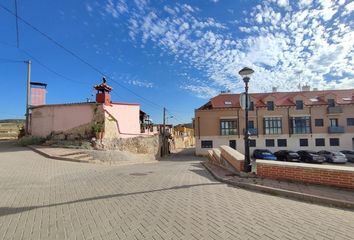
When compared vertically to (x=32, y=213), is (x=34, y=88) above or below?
above

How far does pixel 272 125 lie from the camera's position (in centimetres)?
4175

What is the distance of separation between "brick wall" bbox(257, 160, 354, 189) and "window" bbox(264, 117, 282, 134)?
34173 millimetres

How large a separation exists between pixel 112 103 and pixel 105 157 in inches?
230

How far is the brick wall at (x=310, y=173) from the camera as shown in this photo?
696 cm

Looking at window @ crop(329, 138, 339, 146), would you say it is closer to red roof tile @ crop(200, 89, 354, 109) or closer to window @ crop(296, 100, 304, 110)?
red roof tile @ crop(200, 89, 354, 109)

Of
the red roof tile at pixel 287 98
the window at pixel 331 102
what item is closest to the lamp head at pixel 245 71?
the red roof tile at pixel 287 98

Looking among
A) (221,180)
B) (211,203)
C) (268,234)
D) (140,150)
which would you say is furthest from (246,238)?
(140,150)

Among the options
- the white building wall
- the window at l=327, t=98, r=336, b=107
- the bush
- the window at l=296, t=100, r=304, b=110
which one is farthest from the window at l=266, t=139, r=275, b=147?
the bush

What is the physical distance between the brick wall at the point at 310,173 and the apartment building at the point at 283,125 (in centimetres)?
3227

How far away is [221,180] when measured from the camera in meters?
9.37

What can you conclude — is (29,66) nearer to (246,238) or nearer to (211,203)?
(211,203)

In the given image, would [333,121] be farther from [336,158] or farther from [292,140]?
[336,158]

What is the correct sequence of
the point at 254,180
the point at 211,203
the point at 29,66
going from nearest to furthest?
the point at 211,203 → the point at 254,180 → the point at 29,66

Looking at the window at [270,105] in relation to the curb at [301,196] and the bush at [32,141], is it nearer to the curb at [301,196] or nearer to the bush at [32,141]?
the bush at [32,141]
